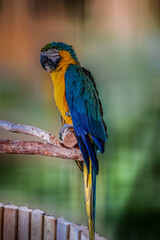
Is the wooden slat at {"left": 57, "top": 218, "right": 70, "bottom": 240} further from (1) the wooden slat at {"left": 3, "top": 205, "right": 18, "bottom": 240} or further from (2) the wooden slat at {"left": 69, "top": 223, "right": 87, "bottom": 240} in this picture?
(1) the wooden slat at {"left": 3, "top": 205, "right": 18, "bottom": 240}

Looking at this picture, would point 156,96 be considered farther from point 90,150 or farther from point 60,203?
point 60,203

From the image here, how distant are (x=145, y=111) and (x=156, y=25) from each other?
0.63 metres

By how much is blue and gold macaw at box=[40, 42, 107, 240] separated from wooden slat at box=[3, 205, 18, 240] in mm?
585

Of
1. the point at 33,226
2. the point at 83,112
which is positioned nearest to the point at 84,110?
the point at 83,112

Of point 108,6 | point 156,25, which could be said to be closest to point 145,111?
point 156,25

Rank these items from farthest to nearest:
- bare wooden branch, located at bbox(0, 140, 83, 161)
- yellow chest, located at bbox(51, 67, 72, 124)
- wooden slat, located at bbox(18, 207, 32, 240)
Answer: wooden slat, located at bbox(18, 207, 32, 240)
yellow chest, located at bbox(51, 67, 72, 124)
bare wooden branch, located at bbox(0, 140, 83, 161)

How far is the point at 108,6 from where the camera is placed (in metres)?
2.30

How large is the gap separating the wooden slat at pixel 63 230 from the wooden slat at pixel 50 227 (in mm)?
28

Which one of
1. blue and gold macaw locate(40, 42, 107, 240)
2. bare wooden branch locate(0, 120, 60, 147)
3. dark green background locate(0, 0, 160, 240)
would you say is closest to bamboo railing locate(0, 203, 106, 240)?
blue and gold macaw locate(40, 42, 107, 240)

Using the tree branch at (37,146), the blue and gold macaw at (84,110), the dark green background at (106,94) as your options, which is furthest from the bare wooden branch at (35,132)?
the dark green background at (106,94)

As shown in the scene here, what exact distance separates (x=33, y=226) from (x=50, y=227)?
13 cm

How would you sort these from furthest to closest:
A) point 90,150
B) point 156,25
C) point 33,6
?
point 33,6
point 156,25
point 90,150

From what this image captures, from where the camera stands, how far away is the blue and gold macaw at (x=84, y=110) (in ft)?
5.71

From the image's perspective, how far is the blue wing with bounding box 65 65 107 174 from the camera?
174cm
